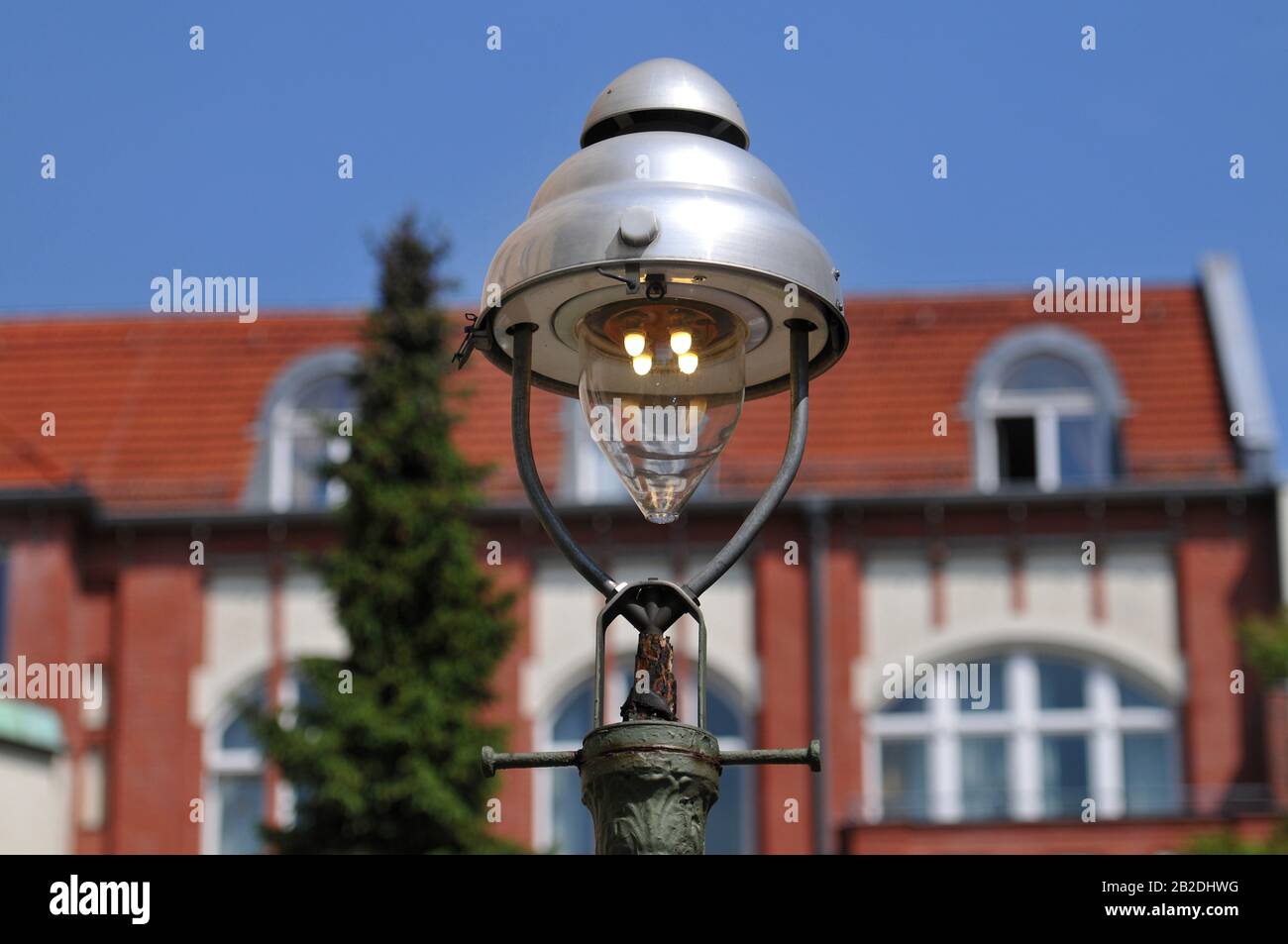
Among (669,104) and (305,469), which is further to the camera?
(305,469)

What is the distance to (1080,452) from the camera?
2569 centimetres

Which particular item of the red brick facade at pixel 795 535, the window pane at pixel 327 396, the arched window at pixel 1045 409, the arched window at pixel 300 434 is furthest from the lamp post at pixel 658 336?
the window pane at pixel 327 396

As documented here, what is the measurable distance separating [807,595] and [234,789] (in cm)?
674

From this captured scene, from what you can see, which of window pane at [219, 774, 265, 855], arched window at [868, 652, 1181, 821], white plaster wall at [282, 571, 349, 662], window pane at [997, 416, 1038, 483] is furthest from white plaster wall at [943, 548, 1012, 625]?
window pane at [219, 774, 265, 855]

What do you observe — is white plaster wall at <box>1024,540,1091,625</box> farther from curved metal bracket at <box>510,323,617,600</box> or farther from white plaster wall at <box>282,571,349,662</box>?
curved metal bracket at <box>510,323,617,600</box>

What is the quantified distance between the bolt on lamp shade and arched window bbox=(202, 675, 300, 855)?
20.1 meters

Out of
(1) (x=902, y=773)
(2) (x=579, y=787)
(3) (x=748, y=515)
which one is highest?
(1) (x=902, y=773)

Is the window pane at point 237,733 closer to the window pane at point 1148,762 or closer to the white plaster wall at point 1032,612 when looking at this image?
the white plaster wall at point 1032,612

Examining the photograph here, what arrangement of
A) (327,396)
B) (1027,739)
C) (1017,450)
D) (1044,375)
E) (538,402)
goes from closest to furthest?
(1027,739), (1017,450), (1044,375), (538,402), (327,396)

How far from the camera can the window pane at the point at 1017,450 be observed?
25.6 metres

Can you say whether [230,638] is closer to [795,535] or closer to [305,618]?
[305,618]

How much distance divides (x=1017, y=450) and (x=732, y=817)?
17.6 feet

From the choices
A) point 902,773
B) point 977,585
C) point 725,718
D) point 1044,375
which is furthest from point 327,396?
point 1044,375
